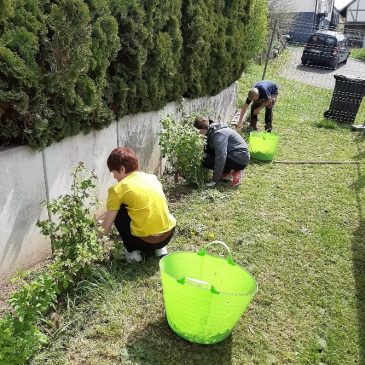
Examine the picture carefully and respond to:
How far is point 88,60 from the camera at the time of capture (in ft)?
12.1

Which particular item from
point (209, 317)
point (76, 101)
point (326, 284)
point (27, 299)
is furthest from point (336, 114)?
point (27, 299)

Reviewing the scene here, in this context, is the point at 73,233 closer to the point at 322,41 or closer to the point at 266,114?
the point at 266,114

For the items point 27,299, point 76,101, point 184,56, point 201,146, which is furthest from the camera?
point 184,56

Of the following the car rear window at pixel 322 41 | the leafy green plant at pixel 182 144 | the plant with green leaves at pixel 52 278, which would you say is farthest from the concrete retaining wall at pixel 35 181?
the car rear window at pixel 322 41

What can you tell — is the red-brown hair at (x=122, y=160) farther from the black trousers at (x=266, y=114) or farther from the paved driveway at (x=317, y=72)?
the paved driveway at (x=317, y=72)

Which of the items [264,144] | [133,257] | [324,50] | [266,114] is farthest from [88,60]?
[324,50]

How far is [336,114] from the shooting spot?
409 inches

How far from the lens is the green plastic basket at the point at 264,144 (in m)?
7.05

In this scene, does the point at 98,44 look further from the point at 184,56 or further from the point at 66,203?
the point at 184,56

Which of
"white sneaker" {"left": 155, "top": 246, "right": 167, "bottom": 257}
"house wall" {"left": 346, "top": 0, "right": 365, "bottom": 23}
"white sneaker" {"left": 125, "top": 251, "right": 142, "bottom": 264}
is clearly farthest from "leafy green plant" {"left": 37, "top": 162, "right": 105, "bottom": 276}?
"house wall" {"left": 346, "top": 0, "right": 365, "bottom": 23}

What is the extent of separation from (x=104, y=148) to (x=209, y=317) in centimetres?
255

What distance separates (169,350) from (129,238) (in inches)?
45.6

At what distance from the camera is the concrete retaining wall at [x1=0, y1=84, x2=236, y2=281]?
3.35 m

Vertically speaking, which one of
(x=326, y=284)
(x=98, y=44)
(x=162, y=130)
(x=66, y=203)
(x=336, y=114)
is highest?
(x=98, y=44)
